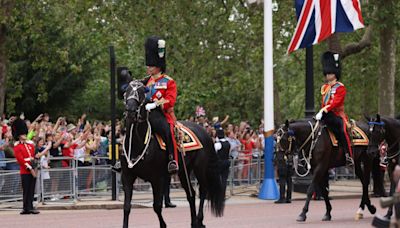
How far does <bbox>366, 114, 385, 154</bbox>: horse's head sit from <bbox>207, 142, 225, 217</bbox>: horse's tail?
3350 millimetres

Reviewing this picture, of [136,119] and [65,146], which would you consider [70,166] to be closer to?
[65,146]

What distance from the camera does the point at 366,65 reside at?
45125 mm

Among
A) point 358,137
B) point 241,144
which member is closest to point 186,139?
point 358,137

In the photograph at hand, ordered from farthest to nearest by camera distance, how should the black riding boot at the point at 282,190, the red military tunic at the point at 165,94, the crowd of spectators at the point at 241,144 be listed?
the crowd of spectators at the point at 241,144
the black riding boot at the point at 282,190
the red military tunic at the point at 165,94

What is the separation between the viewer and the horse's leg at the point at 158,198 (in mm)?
15734

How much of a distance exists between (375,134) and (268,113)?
6469 millimetres

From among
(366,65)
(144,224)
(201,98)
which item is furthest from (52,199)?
(201,98)

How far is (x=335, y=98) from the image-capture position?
64.1 ft

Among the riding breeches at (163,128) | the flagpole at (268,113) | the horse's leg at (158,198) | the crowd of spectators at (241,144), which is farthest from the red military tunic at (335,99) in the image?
the crowd of spectators at (241,144)

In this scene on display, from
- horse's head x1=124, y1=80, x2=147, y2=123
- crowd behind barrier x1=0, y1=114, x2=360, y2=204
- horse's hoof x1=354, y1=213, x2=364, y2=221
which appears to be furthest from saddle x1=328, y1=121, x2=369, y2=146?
horse's head x1=124, y1=80, x2=147, y2=123

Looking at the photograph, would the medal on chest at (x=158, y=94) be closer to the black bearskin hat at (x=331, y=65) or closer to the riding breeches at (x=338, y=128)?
the riding breeches at (x=338, y=128)

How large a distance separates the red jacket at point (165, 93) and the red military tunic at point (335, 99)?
165 inches

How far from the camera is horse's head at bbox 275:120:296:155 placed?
19.6 meters

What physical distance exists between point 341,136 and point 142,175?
5306mm
